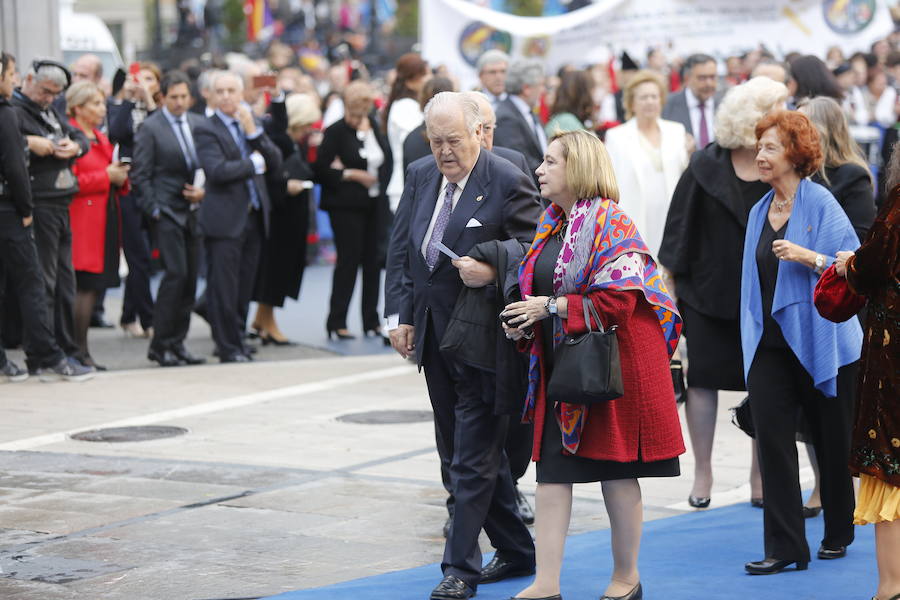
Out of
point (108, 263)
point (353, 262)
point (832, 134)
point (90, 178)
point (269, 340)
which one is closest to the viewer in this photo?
point (832, 134)

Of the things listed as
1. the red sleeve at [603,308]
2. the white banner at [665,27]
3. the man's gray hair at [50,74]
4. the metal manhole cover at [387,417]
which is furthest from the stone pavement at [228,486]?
the white banner at [665,27]

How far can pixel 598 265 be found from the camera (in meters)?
5.66

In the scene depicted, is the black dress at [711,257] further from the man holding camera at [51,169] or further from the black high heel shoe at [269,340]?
the black high heel shoe at [269,340]

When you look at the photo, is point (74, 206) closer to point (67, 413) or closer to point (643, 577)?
point (67, 413)

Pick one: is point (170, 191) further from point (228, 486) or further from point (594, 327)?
point (594, 327)

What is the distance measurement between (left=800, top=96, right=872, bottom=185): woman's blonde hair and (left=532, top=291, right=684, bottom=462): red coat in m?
1.79

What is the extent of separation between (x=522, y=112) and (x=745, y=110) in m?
4.30

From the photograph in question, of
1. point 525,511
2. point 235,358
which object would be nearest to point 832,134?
point 525,511

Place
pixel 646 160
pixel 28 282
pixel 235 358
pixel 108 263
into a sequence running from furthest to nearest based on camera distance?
pixel 235 358 → pixel 108 263 → pixel 28 282 → pixel 646 160

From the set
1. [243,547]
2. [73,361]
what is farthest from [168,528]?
[73,361]

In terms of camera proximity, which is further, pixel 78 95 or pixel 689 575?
pixel 78 95

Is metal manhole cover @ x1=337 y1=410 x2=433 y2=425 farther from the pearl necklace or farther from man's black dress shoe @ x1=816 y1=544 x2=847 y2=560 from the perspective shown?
the pearl necklace

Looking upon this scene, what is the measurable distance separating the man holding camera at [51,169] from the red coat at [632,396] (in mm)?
6766

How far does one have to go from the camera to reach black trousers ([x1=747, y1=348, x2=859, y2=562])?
647 cm
